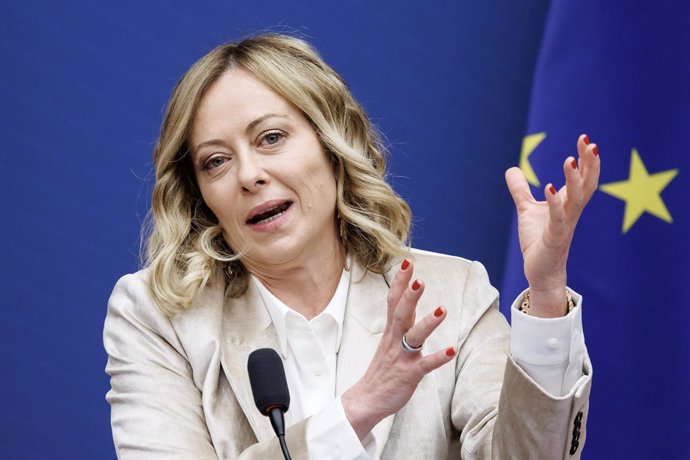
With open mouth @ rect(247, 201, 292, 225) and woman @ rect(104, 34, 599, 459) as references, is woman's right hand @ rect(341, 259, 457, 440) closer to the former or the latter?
woman @ rect(104, 34, 599, 459)

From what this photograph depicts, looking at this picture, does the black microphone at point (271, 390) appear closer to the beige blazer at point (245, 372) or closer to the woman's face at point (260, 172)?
the beige blazer at point (245, 372)

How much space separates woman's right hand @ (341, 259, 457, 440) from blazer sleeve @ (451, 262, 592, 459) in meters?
0.16

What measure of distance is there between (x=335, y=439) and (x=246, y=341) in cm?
37

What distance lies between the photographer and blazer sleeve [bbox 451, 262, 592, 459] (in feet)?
5.22

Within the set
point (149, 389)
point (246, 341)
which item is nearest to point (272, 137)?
point (246, 341)

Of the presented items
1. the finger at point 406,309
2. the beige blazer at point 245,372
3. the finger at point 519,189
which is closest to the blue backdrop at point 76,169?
the beige blazer at point 245,372

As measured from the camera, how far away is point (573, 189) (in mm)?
1487

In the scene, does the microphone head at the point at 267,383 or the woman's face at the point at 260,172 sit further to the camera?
the woman's face at the point at 260,172

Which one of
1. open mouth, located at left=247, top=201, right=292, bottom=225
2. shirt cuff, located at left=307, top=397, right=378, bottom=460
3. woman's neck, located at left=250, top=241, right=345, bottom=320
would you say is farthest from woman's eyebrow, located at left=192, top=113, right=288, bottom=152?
shirt cuff, located at left=307, top=397, right=378, bottom=460

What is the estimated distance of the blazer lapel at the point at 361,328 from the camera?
1.90m

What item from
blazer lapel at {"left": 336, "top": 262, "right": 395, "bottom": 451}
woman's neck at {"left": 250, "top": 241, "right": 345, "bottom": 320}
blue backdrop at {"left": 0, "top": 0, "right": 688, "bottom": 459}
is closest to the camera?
blazer lapel at {"left": 336, "top": 262, "right": 395, "bottom": 451}

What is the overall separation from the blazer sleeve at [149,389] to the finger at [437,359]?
24 centimetres

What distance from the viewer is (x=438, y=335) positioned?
6.30ft

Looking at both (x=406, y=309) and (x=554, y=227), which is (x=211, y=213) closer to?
(x=406, y=309)
